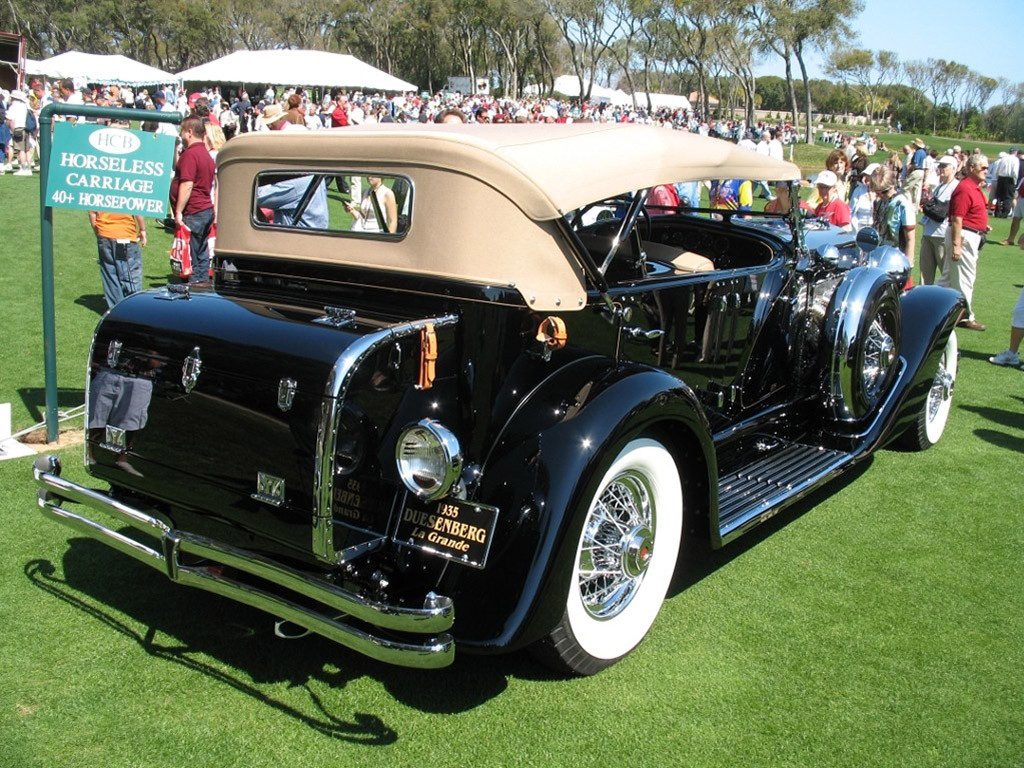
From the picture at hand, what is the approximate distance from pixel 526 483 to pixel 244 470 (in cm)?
93

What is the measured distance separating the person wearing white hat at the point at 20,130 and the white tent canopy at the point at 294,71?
5.92m

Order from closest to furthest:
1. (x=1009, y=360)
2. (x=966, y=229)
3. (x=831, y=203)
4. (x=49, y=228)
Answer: (x=49, y=228)
(x=1009, y=360)
(x=831, y=203)
(x=966, y=229)

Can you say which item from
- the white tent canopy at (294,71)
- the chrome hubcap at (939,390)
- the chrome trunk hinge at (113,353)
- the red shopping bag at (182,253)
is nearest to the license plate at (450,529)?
the chrome trunk hinge at (113,353)

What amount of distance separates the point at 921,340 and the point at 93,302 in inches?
312

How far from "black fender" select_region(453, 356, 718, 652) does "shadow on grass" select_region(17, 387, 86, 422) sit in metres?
4.19

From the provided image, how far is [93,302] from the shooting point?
9.49 metres

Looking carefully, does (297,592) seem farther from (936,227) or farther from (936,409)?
(936,227)

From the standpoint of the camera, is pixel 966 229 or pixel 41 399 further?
pixel 966 229

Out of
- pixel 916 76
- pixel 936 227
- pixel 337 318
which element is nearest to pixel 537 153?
pixel 337 318

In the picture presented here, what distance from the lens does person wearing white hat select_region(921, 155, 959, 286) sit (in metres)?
10.5

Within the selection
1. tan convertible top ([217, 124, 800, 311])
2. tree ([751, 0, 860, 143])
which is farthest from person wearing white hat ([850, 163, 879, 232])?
tree ([751, 0, 860, 143])

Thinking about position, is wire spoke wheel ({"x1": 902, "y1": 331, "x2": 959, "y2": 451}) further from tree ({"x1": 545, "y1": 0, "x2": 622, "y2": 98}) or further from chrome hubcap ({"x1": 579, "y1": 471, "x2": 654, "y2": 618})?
tree ({"x1": 545, "y1": 0, "x2": 622, "y2": 98})

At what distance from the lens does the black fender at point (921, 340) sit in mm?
5348

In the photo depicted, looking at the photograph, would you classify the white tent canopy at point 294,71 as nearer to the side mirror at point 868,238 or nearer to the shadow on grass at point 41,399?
the shadow on grass at point 41,399
